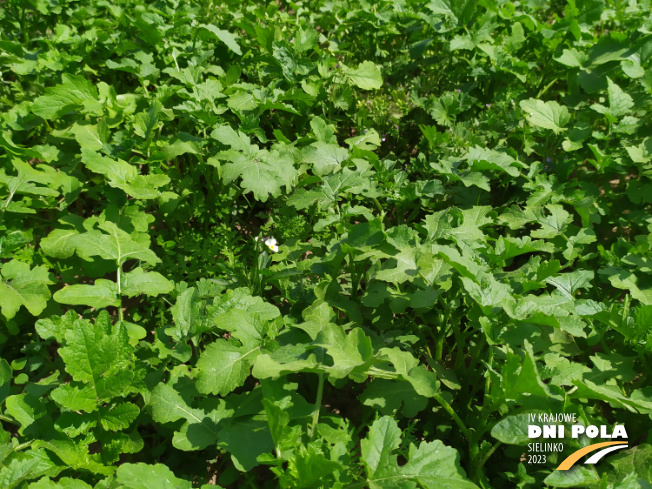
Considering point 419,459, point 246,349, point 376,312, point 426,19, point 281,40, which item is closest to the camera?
point 419,459

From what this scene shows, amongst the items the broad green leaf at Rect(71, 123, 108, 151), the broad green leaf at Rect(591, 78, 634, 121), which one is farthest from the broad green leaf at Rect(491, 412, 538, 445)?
the broad green leaf at Rect(71, 123, 108, 151)

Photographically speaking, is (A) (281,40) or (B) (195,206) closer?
(B) (195,206)

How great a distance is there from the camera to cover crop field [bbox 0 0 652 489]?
77.9 inches

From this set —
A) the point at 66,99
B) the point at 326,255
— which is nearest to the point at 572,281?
the point at 326,255

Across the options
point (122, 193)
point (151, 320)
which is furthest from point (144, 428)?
point (122, 193)

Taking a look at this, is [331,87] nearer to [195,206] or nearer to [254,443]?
[195,206]

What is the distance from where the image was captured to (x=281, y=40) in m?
3.79

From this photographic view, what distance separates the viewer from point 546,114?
3371 millimetres

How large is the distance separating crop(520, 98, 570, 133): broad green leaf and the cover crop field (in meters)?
0.01

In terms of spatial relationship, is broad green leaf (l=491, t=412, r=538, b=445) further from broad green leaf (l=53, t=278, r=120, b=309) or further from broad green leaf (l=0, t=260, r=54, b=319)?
broad green leaf (l=0, t=260, r=54, b=319)

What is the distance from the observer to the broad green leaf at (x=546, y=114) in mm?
3328

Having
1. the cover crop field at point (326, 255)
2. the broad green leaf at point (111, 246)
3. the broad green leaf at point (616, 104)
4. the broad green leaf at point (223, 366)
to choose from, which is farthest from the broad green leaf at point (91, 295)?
the broad green leaf at point (616, 104)

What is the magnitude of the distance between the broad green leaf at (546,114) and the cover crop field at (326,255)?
0.03 feet

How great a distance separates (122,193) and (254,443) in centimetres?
169
